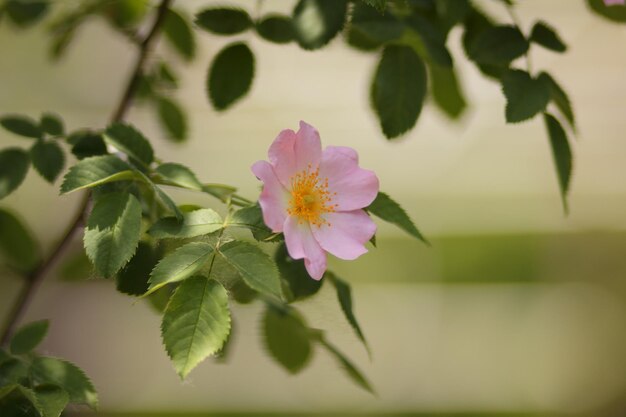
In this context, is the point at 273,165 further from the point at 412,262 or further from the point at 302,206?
the point at 412,262

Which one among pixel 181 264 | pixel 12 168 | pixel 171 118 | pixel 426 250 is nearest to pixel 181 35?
pixel 171 118

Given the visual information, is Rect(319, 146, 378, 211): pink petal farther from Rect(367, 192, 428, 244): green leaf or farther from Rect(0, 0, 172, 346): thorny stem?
Rect(0, 0, 172, 346): thorny stem

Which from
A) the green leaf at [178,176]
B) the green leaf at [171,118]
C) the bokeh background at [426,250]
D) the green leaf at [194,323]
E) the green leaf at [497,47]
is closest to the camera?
the green leaf at [194,323]

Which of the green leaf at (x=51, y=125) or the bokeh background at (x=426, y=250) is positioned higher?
the green leaf at (x=51, y=125)

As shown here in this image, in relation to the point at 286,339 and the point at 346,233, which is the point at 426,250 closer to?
the point at 286,339

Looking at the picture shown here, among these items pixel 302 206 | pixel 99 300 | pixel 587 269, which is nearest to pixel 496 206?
pixel 587 269

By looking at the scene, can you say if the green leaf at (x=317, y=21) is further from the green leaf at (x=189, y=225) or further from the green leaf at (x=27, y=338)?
the green leaf at (x=27, y=338)

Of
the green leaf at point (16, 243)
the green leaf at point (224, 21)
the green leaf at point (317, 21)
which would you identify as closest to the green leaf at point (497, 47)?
the green leaf at point (317, 21)
